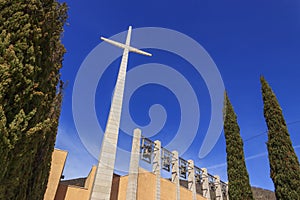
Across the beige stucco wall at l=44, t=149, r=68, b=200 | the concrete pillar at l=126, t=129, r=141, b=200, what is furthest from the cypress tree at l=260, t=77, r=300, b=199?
the beige stucco wall at l=44, t=149, r=68, b=200

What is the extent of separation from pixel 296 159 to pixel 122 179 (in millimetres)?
8330

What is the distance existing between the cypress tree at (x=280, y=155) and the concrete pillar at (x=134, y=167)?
6351 mm

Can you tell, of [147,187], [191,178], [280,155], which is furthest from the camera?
[191,178]

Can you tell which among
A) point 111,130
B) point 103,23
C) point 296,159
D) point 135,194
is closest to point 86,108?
point 111,130

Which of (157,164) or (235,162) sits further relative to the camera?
(157,164)

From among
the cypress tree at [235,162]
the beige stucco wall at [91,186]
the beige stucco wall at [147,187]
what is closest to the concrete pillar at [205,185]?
the beige stucco wall at [91,186]

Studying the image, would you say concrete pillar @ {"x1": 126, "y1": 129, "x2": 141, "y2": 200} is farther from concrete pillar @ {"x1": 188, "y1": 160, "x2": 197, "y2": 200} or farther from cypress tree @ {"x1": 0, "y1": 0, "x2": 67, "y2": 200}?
cypress tree @ {"x1": 0, "y1": 0, "x2": 67, "y2": 200}

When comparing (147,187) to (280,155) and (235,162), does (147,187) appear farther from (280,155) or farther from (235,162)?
(280,155)

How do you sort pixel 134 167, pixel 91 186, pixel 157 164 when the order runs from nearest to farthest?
pixel 91 186 < pixel 134 167 < pixel 157 164

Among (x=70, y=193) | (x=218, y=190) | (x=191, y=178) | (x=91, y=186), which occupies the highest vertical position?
(x=191, y=178)

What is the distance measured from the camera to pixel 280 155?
8.34m

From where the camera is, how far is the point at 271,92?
10.2 meters

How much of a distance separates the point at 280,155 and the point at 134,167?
22.3 ft

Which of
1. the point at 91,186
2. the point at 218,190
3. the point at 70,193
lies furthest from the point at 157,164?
the point at 218,190
